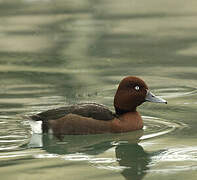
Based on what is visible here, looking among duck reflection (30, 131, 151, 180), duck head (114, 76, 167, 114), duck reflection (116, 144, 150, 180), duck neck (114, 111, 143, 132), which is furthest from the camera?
duck head (114, 76, 167, 114)

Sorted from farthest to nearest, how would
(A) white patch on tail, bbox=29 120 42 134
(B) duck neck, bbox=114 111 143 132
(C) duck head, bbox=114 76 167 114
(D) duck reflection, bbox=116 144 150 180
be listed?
(C) duck head, bbox=114 76 167 114 < (B) duck neck, bbox=114 111 143 132 < (A) white patch on tail, bbox=29 120 42 134 < (D) duck reflection, bbox=116 144 150 180

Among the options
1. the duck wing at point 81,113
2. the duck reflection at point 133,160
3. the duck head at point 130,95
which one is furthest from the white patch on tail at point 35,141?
the duck head at point 130,95

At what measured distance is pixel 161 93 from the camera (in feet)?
37.8

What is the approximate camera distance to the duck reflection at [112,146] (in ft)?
26.7

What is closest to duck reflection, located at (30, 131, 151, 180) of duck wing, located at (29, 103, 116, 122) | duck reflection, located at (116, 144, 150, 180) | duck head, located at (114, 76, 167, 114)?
duck reflection, located at (116, 144, 150, 180)

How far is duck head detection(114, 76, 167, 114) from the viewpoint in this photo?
975 centimetres

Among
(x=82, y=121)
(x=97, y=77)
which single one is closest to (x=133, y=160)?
(x=82, y=121)

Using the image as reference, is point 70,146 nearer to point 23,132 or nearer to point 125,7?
point 23,132

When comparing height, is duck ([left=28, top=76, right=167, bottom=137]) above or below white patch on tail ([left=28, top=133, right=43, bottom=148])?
above

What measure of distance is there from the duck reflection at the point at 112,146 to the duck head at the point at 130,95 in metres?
0.38

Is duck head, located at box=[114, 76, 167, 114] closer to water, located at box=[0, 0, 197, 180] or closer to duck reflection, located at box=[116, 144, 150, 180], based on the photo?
water, located at box=[0, 0, 197, 180]

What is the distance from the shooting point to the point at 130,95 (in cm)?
976

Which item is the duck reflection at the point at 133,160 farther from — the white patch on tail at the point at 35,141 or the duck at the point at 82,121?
the white patch on tail at the point at 35,141

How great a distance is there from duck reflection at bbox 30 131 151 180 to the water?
0.4 inches
